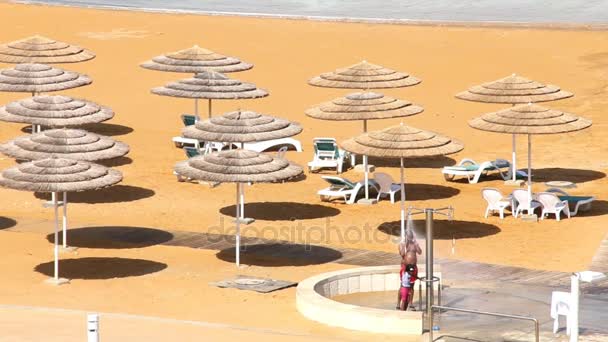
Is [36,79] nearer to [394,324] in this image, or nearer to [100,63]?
[100,63]

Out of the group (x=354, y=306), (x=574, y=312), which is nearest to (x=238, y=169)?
(x=354, y=306)

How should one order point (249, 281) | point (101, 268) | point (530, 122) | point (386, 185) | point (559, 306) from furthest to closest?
point (386, 185) → point (530, 122) → point (101, 268) → point (249, 281) → point (559, 306)

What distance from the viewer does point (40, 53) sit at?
129ft

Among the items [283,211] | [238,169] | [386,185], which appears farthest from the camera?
[386,185]

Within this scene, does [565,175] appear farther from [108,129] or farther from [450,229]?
[108,129]

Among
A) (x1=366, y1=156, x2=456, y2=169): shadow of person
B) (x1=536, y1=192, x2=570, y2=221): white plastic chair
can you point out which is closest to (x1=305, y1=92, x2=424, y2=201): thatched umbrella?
(x1=366, y1=156, x2=456, y2=169): shadow of person

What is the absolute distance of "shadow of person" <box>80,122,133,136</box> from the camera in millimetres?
38562

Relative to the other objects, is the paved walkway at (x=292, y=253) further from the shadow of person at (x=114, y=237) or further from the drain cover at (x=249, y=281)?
the drain cover at (x=249, y=281)

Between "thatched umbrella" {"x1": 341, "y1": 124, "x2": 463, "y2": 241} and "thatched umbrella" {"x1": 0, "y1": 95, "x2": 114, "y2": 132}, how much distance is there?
596cm

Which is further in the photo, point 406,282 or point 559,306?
point 406,282

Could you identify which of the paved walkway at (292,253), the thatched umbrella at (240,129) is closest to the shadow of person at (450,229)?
the paved walkway at (292,253)

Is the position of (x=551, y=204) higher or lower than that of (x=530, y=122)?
lower

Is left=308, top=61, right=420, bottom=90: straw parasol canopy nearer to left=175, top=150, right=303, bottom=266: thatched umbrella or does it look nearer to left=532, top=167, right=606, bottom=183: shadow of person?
left=532, top=167, right=606, bottom=183: shadow of person

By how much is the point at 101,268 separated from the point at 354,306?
5.61 meters
